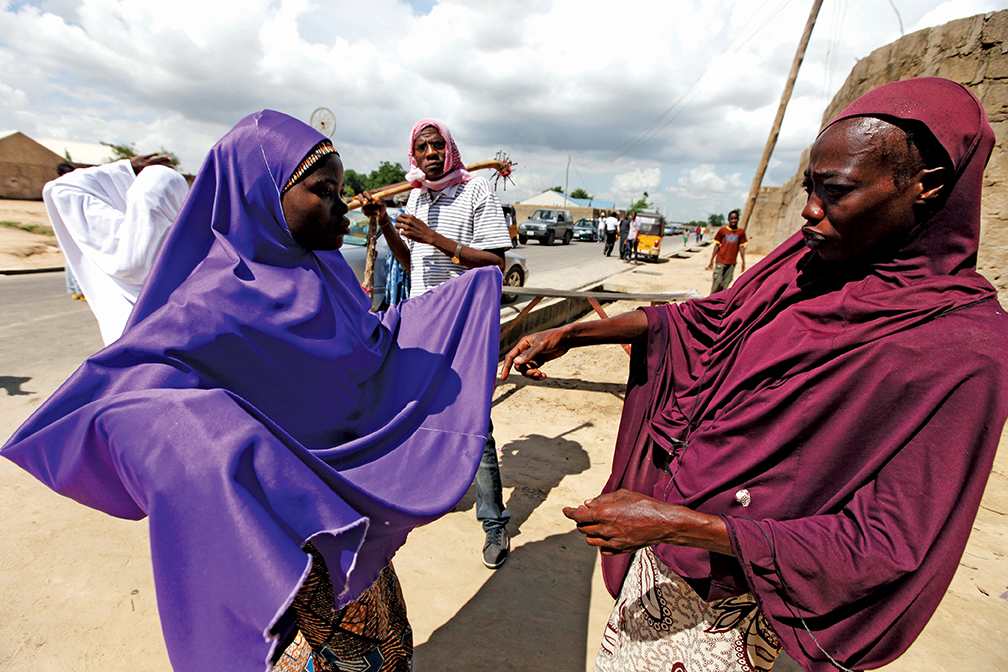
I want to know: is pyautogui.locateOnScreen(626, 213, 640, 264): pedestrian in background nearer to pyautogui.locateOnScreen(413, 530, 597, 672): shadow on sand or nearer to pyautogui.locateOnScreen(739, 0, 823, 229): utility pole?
pyautogui.locateOnScreen(739, 0, 823, 229): utility pole

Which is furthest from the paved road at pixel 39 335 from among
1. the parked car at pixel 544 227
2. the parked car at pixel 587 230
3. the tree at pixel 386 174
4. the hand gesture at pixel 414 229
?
the tree at pixel 386 174

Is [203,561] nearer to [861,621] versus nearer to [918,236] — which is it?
[861,621]

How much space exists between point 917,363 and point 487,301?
1454mm

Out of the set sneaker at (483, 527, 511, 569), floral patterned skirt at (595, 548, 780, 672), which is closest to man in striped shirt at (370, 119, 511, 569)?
sneaker at (483, 527, 511, 569)

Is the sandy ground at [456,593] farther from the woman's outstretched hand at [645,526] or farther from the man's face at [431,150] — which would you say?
the man's face at [431,150]

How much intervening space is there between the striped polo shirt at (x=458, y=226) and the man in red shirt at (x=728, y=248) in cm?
947

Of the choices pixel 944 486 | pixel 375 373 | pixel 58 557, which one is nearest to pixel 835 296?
pixel 944 486

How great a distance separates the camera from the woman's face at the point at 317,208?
A: 1550 millimetres

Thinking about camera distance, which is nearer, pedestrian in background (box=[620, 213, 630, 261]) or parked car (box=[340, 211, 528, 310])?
parked car (box=[340, 211, 528, 310])

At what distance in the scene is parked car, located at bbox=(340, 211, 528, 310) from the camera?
717 cm

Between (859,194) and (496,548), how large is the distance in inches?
90.3

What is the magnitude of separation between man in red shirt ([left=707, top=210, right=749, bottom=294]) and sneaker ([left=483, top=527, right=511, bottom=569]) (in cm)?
982

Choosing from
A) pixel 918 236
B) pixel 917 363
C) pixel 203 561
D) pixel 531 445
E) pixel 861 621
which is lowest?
pixel 531 445

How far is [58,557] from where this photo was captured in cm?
246
